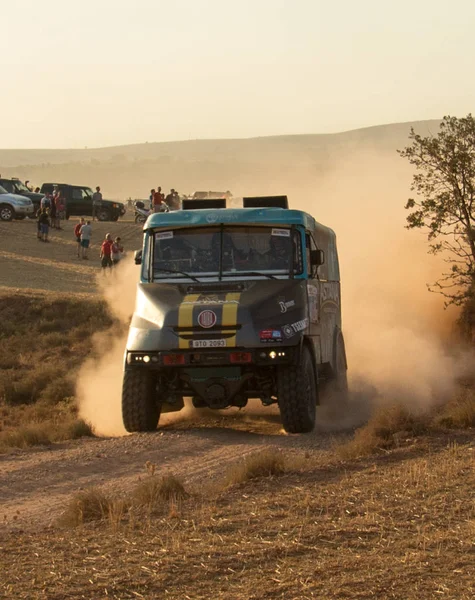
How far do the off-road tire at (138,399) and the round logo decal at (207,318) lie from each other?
1.09 m

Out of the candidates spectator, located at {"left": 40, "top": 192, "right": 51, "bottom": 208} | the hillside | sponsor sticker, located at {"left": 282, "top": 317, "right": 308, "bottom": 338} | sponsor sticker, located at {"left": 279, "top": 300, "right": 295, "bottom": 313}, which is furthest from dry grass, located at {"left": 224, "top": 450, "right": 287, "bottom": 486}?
the hillside

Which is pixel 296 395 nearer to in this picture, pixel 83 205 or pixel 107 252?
pixel 107 252

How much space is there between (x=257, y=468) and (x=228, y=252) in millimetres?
4503

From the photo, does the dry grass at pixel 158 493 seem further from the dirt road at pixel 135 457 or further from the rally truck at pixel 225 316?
the rally truck at pixel 225 316

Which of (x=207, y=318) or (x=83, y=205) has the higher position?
(x=83, y=205)

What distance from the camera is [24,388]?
26.1 meters

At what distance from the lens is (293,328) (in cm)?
1436

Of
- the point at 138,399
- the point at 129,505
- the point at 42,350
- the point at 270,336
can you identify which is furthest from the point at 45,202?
the point at 129,505

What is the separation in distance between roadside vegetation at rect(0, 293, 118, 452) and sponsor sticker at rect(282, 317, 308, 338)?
23.3 feet

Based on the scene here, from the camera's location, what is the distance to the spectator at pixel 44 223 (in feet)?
146

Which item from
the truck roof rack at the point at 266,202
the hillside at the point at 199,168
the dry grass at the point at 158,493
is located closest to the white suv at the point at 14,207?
the truck roof rack at the point at 266,202

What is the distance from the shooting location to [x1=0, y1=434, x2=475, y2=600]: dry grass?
7074 millimetres

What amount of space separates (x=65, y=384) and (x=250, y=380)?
458 inches

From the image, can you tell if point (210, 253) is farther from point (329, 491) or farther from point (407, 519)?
point (407, 519)
